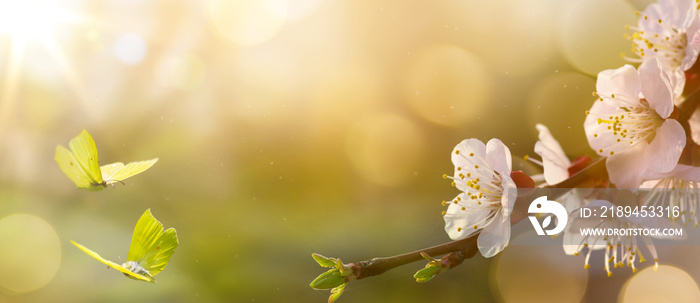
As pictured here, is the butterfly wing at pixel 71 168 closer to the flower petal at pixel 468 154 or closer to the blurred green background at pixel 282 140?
the flower petal at pixel 468 154

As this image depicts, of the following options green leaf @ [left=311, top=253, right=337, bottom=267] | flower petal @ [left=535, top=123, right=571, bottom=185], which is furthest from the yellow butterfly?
flower petal @ [left=535, top=123, right=571, bottom=185]

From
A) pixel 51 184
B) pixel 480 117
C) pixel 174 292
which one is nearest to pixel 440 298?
pixel 480 117

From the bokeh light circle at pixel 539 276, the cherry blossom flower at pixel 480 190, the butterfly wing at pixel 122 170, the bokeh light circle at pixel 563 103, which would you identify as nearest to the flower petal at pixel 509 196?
the cherry blossom flower at pixel 480 190

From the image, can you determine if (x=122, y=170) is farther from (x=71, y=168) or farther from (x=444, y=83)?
(x=444, y=83)

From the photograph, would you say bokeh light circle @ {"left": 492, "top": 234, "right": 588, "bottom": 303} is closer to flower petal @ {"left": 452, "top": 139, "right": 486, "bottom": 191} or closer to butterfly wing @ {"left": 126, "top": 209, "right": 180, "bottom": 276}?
flower petal @ {"left": 452, "top": 139, "right": 486, "bottom": 191}

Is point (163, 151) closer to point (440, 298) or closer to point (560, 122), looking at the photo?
point (440, 298)
